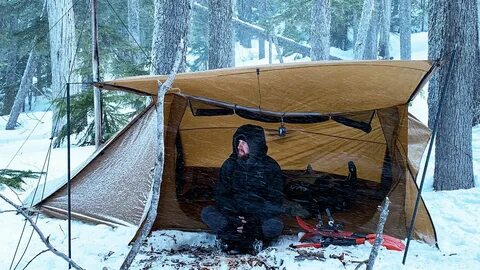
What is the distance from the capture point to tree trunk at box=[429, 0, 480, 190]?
4875 millimetres

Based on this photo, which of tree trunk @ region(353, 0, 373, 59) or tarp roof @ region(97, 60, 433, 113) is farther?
tree trunk @ region(353, 0, 373, 59)

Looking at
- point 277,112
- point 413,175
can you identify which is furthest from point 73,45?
point 413,175

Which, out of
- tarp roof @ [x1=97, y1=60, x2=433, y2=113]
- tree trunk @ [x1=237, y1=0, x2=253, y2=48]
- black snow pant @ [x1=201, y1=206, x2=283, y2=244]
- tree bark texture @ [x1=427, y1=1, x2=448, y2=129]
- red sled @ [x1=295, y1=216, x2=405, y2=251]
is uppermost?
tree trunk @ [x1=237, y1=0, x2=253, y2=48]

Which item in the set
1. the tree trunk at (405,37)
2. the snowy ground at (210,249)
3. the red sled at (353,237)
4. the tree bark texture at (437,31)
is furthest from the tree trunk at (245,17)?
the red sled at (353,237)

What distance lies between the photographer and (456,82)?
4.85 meters

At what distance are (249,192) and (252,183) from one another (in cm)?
9

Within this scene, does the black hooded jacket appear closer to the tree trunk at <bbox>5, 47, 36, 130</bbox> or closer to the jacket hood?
the jacket hood

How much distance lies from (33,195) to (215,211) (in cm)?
220

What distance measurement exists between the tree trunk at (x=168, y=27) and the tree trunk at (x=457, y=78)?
9.86 ft

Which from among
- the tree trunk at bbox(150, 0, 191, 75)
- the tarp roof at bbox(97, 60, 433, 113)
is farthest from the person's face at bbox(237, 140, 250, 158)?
the tree trunk at bbox(150, 0, 191, 75)

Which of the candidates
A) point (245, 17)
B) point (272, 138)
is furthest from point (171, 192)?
point (245, 17)

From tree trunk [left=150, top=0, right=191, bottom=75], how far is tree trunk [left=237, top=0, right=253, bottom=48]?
24707 millimetres

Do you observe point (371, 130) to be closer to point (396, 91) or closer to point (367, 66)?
point (396, 91)

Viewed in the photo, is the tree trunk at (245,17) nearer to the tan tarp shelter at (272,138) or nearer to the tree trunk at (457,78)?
the tree trunk at (457,78)
